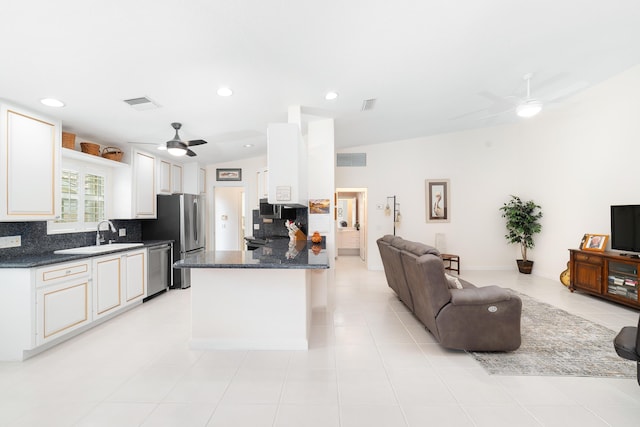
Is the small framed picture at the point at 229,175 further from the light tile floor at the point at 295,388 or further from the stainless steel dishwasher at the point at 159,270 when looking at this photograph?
the light tile floor at the point at 295,388

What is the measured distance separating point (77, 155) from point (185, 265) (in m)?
2.43

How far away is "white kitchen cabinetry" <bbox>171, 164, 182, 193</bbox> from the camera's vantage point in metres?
5.35

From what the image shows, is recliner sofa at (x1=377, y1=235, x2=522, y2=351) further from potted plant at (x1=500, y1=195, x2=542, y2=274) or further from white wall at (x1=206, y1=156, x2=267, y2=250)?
white wall at (x1=206, y1=156, x2=267, y2=250)

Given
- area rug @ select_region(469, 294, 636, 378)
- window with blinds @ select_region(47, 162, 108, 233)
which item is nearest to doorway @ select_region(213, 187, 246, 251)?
window with blinds @ select_region(47, 162, 108, 233)

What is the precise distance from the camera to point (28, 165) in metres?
2.82

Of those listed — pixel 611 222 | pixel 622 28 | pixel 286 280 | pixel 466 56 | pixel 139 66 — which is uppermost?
pixel 622 28

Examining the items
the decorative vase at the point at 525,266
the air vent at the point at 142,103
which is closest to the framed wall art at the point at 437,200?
the decorative vase at the point at 525,266

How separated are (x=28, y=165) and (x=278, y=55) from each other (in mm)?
2764

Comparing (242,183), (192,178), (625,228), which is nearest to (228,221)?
(242,183)

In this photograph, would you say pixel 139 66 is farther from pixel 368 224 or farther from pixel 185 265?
pixel 368 224

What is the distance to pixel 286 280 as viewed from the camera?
2750 millimetres

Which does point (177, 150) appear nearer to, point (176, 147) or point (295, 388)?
point (176, 147)

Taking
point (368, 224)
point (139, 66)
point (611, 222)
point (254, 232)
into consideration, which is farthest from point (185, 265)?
point (611, 222)

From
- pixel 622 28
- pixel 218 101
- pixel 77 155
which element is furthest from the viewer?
pixel 77 155
